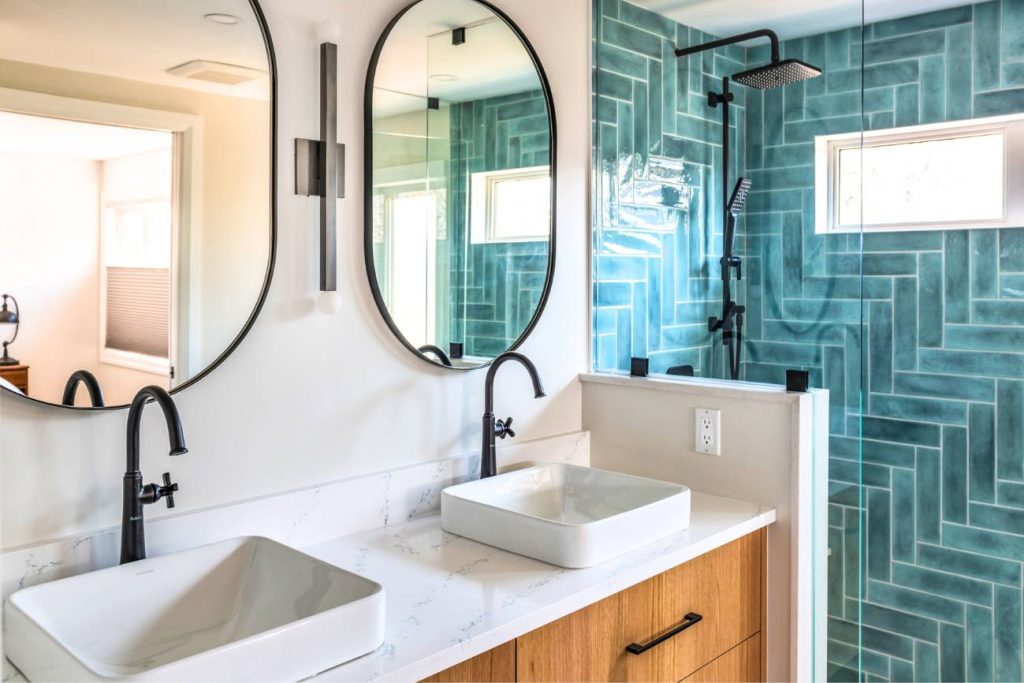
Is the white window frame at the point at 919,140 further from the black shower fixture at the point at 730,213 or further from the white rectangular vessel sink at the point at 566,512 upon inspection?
the white rectangular vessel sink at the point at 566,512

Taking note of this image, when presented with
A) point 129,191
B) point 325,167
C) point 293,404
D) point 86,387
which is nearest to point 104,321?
point 86,387

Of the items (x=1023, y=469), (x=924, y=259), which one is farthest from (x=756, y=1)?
(x=1023, y=469)

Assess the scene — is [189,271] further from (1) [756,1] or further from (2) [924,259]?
(2) [924,259]

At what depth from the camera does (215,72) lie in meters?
1.52

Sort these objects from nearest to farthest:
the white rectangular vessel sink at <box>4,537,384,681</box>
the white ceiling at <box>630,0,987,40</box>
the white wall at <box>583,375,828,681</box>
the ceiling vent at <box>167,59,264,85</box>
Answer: the white rectangular vessel sink at <box>4,537,384,681</box>, the ceiling vent at <box>167,59,264,85</box>, the white wall at <box>583,375,828,681</box>, the white ceiling at <box>630,0,987,40</box>

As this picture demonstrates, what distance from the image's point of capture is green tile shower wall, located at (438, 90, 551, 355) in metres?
2.00

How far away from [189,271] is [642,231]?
1.28 metres

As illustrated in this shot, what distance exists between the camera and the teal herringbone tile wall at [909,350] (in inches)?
80.3

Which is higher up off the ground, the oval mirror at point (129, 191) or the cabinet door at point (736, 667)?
the oval mirror at point (129, 191)

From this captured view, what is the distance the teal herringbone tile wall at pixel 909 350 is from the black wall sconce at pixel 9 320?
1.64 m

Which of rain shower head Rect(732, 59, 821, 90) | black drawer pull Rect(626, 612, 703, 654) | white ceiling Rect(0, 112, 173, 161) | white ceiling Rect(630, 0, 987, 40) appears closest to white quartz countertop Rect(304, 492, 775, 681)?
black drawer pull Rect(626, 612, 703, 654)

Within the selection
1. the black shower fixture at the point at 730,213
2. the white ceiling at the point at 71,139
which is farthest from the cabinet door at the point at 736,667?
the white ceiling at the point at 71,139

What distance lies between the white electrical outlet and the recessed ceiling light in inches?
54.4

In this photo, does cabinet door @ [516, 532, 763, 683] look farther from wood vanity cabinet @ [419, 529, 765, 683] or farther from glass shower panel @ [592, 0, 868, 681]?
glass shower panel @ [592, 0, 868, 681]
